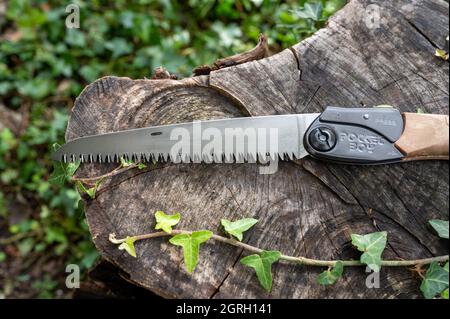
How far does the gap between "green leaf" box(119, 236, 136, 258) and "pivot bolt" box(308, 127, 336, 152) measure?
0.89 metres

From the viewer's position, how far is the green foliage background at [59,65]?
345 centimetres

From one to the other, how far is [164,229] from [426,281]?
1.13 meters

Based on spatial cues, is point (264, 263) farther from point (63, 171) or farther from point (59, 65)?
point (59, 65)

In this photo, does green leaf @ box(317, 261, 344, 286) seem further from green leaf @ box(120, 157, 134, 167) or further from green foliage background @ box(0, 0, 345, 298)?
green foliage background @ box(0, 0, 345, 298)

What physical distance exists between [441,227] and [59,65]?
295 cm

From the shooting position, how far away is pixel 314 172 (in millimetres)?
2150

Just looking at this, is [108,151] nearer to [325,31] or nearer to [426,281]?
[325,31]

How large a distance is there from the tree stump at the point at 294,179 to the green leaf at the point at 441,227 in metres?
0.05

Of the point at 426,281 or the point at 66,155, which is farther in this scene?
the point at 66,155

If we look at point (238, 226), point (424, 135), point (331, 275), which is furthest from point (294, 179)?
point (424, 135)

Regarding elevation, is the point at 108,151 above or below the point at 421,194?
above

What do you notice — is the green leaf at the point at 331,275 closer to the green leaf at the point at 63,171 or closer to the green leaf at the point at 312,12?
the green leaf at the point at 63,171

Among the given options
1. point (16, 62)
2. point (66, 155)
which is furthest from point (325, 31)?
point (16, 62)
